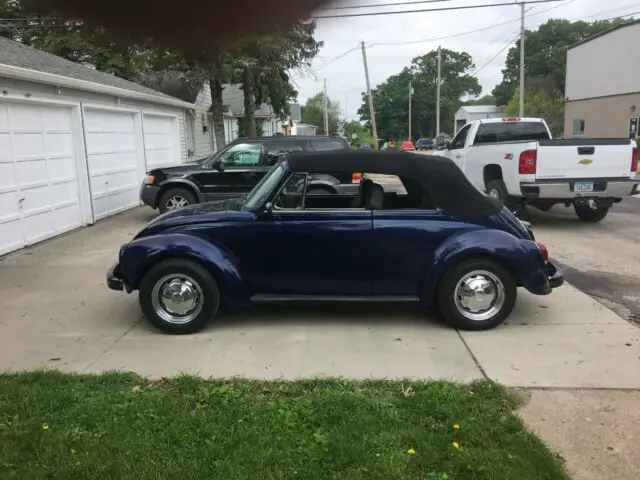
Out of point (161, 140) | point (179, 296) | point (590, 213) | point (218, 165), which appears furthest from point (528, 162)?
point (161, 140)

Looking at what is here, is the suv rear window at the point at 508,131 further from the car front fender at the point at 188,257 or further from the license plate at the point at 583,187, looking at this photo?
the car front fender at the point at 188,257

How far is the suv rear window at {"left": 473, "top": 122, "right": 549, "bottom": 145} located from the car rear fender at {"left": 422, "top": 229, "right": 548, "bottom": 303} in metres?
8.04

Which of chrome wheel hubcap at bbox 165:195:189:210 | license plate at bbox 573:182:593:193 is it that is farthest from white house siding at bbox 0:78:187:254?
license plate at bbox 573:182:593:193

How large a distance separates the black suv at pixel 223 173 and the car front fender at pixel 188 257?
6770mm

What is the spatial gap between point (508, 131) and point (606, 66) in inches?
1060

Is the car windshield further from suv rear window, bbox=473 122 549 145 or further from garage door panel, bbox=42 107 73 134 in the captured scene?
suv rear window, bbox=473 122 549 145

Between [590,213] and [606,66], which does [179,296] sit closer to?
[590,213]

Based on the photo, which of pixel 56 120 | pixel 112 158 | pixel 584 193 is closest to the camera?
pixel 584 193

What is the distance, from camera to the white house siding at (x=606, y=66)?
3231 cm

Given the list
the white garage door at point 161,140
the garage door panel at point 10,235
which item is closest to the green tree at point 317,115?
the white garage door at point 161,140

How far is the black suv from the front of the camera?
39.5 feet

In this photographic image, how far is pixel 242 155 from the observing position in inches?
483

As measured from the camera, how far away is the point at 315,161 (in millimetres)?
5547

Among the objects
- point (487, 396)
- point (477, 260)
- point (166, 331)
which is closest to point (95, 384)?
point (166, 331)
